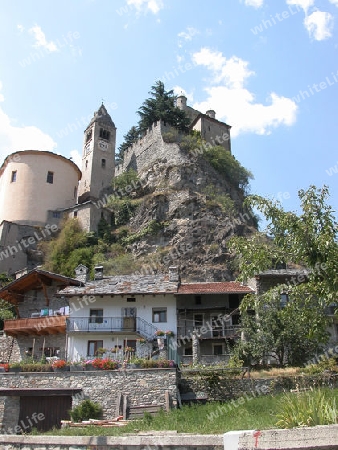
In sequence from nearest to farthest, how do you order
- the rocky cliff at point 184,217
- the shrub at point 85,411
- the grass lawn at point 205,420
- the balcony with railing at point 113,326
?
the grass lawn at point 205,420 < the shrub at point 85,411 < the balcony with railing at point 113,326 < the rocky cliff at point 184,217

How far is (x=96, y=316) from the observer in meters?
27.8

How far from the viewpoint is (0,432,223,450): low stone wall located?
25.2ft

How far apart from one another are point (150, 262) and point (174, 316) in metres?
15.5

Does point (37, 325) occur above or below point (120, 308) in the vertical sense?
below

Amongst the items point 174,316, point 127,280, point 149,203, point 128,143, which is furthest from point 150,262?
point 128,143

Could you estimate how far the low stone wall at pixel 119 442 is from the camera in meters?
7.68

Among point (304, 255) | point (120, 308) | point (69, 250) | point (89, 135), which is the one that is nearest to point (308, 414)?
point (304, 255)

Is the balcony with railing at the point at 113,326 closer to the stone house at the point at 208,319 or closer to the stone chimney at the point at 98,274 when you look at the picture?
the stone house at the point at 208,319

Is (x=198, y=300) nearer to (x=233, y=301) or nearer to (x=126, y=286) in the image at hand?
(x=233, y=301)

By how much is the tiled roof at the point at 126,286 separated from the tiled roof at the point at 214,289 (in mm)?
945

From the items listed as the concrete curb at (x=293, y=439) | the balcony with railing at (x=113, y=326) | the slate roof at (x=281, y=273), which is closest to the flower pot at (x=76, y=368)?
the balcony with railing at (x=113, y=326)

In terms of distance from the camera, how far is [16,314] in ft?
106

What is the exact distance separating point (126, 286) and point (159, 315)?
2.84m

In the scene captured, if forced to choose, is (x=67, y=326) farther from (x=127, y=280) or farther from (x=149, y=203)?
(x=149, y=203)
